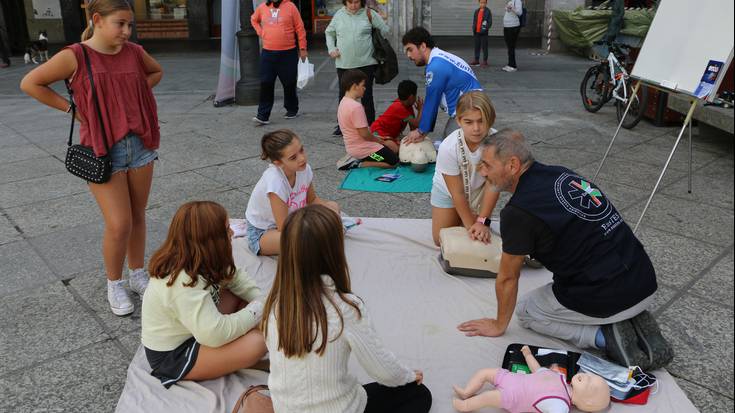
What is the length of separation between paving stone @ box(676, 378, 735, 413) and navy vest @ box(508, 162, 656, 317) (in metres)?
0.46

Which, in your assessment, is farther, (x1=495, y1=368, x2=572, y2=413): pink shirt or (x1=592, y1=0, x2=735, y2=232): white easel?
(x1=592, y1=0, x2=735, y2=232): white easel

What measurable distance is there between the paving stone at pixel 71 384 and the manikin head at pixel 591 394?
205 centimetres

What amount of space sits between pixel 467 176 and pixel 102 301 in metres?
2.45

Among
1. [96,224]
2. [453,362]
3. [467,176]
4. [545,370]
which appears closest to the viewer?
[545,370]

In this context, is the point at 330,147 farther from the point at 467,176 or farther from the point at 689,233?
the point at 689,233

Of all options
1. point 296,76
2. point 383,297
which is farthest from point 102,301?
point 296,76

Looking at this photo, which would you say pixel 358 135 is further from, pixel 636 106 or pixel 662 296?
pixel 636 106

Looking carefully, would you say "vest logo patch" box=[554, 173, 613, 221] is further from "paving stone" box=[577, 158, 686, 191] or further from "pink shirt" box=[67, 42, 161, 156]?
"paving stone" box=[577, 158, 686, 191]

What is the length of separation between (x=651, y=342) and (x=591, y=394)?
54 centimetres

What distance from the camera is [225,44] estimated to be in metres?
9.59

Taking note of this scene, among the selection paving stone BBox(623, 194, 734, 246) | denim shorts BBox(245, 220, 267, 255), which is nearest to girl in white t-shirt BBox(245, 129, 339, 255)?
denim shorts BBox(245, 220, 267, 255)

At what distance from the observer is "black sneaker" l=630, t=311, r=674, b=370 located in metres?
2.75

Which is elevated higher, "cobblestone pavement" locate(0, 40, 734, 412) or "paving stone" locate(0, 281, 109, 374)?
"cobblestone pavement" locate(0, 40, 734, 412)

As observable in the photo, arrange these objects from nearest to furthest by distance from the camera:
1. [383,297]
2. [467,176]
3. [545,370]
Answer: [545,370] < [383,297] < [467,176]
